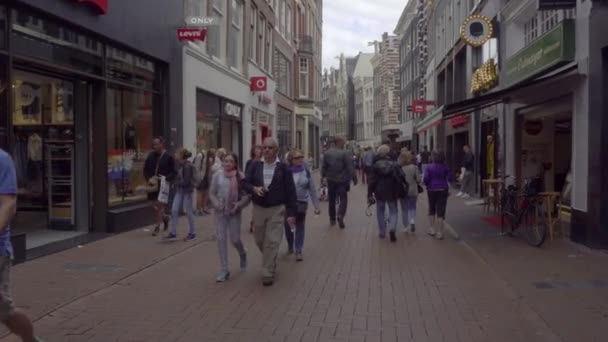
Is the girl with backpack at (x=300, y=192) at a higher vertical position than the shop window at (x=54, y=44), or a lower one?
lower

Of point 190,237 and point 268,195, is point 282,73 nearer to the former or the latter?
point 190,237

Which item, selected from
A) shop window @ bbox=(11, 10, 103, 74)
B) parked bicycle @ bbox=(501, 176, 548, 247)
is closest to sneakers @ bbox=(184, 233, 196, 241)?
shop window @ bbox=(11, 10, 103, 74)

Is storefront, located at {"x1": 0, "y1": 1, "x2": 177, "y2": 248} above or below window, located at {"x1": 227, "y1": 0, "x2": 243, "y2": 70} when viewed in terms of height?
below

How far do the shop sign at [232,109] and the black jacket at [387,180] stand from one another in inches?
382

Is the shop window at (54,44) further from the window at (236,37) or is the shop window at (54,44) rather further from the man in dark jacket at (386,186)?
the window at (236,37)

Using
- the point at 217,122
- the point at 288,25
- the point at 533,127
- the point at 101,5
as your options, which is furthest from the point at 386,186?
the point at 288,25

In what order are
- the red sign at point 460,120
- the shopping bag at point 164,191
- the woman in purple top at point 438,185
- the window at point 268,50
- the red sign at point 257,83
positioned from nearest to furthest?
→ the shopping bag at point 164,191
the woman in purple top at point 438,185
the red sign at point 257,83
the red sign at point 460,120
the window at point 268,50

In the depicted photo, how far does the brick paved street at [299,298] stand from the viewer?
5.77m

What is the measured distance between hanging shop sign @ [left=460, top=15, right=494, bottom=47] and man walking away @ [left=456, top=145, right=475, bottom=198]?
4606 mm

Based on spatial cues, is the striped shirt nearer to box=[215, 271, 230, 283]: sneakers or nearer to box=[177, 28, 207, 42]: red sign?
box=[215, 271, 230, 283]: sneakers

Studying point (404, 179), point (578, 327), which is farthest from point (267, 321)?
point (404, 179)

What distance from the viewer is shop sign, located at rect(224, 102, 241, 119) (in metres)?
20.9

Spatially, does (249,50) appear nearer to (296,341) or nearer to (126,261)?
(126,261)

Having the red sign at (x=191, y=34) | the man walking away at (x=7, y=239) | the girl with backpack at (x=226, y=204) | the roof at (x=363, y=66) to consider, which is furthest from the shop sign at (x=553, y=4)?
the roof at (x=363, y=66)
